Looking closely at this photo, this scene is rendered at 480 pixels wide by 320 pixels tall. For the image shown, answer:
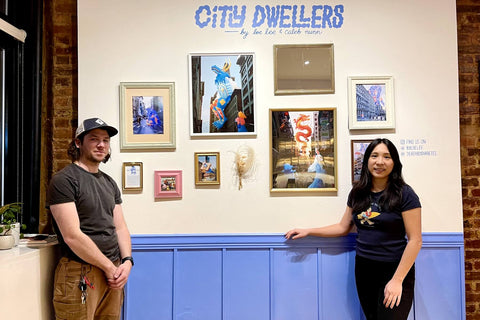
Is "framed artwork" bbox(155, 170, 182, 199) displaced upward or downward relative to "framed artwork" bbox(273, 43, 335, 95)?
downward

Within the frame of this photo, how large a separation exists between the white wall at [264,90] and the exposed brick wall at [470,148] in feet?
0.91

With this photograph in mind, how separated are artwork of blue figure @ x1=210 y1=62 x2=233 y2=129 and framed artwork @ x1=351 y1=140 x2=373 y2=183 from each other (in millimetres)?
950

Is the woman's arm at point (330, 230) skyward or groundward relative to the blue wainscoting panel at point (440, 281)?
skyward

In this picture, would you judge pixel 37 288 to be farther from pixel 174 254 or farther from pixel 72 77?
pixel 72 77

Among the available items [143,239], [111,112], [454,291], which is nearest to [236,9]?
[111,112]

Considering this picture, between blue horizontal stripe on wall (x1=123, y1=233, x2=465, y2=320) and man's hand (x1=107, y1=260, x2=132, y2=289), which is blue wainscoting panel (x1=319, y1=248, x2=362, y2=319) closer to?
blue horizontal stripe on wall (x1=123, y1=233, x2=465, y2=320)

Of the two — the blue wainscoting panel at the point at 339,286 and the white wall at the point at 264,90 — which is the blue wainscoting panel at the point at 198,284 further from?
the blue wainscoting panel at the point at 339,286

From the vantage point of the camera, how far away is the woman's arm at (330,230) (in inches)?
93.7

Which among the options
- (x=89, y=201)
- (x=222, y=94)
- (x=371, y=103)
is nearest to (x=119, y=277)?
(x=89, y=201)

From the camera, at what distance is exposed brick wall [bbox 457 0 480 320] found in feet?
8.77

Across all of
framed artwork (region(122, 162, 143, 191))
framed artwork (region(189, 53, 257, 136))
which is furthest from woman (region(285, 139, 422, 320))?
framed artwork (region(122, 162, 143, 191))

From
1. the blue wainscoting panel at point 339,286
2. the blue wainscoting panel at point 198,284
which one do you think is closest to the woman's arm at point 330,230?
the blue wainscoting panel at point 339,286

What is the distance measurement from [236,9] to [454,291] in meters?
2.54

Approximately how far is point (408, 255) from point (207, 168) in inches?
54.7
